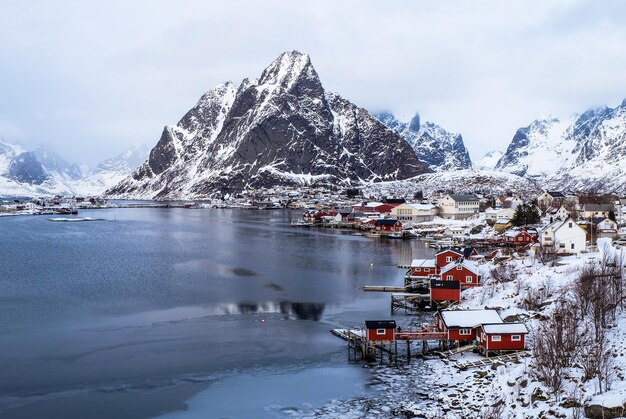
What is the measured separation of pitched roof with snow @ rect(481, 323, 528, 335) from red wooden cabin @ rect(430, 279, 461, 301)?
1161 cm

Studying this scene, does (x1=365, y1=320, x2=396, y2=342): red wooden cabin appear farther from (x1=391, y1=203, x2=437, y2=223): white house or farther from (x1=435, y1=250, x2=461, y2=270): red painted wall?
(x1=391, y1=203, x2=437, y2=223): white house

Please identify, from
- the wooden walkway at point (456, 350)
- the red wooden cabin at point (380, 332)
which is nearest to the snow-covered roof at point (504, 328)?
the wooden walkway at point (456, 350)

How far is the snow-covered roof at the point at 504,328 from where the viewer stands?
1095 inches

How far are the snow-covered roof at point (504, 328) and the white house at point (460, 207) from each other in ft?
276

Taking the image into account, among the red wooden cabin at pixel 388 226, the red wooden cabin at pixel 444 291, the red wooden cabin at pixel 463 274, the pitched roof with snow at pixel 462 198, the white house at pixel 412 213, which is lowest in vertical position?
the red wooden cabin at pixel 444 291

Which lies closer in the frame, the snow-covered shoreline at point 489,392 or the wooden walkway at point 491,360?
the snow-covered shoreline at point 489,392

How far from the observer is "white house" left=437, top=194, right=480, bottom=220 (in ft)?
365

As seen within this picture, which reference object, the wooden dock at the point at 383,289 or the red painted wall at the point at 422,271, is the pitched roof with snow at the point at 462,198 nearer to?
the red painted wall at the point at 422,271

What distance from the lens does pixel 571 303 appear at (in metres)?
30.3

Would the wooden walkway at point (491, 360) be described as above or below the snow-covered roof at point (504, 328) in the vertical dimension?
below

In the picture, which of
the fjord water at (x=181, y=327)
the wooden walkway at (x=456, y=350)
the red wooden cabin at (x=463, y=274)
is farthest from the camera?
the red wooden cabin at (x=463, y=274)

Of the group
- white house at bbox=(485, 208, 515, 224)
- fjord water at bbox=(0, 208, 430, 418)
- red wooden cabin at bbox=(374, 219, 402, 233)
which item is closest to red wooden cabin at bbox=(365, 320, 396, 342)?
fjord water at bbox=(0, 208, 430, 418)

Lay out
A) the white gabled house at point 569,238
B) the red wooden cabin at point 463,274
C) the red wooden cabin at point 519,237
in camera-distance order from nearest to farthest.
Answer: the red wooden cabin at point 463,274
the white gabled house at point 569,238
the red wooden cabin at point 519,237

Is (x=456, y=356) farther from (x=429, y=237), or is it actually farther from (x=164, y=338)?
(x=429, y=237)
